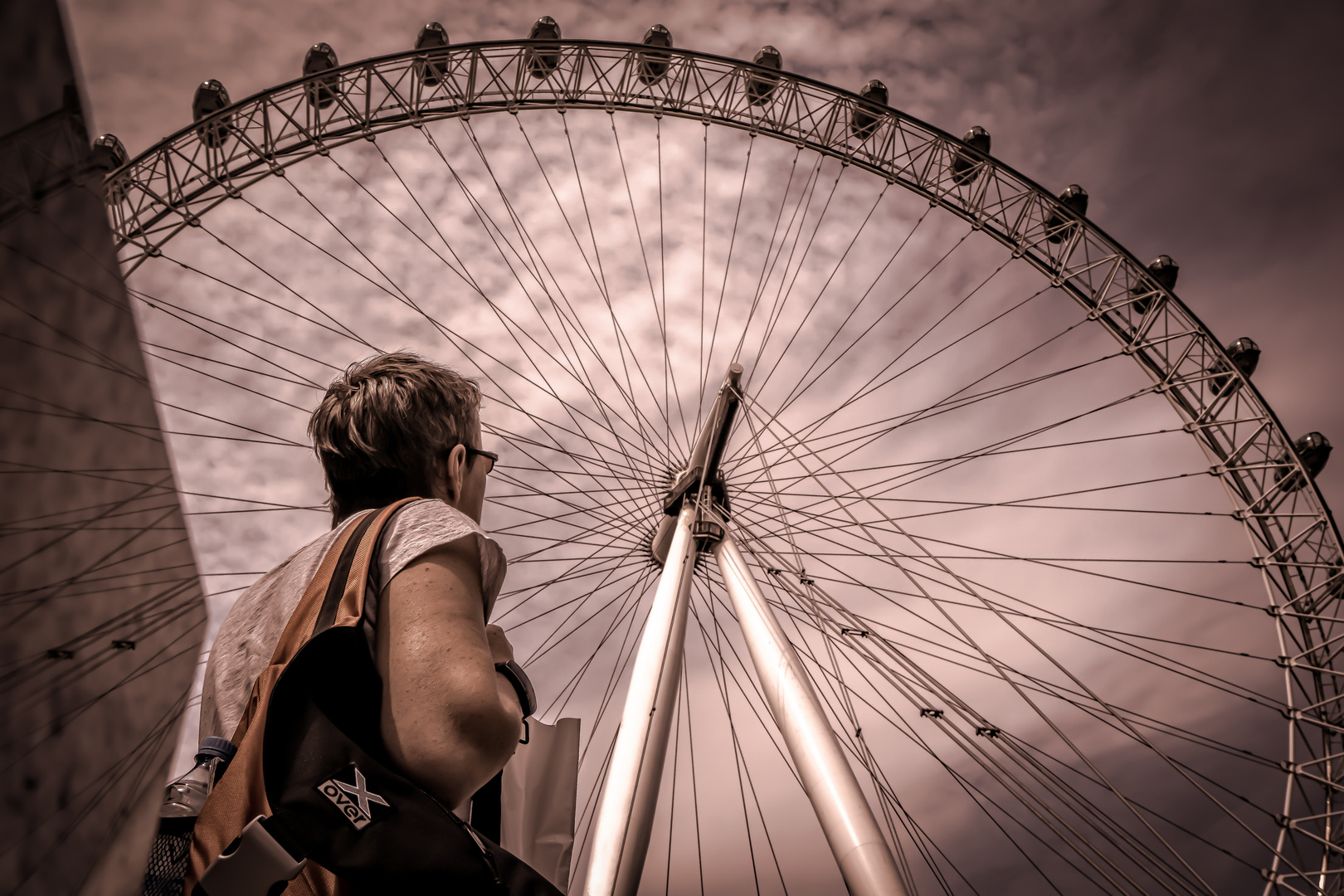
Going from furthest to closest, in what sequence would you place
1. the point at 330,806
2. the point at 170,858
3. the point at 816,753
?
the point at 816,753 → the point at 170,858 → the point at 330,806

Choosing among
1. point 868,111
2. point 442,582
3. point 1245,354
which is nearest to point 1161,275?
point 1245,354

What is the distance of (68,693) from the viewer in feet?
1.58

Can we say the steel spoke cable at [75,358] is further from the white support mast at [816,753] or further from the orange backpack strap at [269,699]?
the white support mast at [816,753]

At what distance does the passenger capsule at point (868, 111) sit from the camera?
12.3m

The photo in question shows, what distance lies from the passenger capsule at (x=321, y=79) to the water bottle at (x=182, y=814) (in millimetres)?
11720

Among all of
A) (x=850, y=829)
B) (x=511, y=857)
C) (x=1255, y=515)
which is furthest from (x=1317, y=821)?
(x=511, y=857)

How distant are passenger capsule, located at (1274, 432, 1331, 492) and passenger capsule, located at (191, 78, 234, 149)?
16.6 metres

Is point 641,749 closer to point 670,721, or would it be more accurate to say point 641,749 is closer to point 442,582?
point 670,721

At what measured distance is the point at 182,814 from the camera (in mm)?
1169

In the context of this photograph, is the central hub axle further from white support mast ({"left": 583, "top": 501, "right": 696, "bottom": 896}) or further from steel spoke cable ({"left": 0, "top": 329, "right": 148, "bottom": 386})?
steel spoke cable ({"left": 0, "top": 329, "right": 148, "bottom": 386})

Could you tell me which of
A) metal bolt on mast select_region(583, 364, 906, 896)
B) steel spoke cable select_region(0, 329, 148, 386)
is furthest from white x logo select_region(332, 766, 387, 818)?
metal bolt on mast select_region(583, 364, 906, 896)

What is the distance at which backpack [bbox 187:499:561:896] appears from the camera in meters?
0.94

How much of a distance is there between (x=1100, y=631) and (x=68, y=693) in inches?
406

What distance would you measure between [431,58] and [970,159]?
27.5ft
